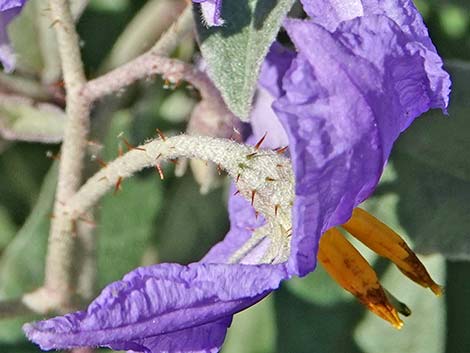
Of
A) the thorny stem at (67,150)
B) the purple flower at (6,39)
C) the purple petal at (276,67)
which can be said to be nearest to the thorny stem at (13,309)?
the thorny stem at (67,150)

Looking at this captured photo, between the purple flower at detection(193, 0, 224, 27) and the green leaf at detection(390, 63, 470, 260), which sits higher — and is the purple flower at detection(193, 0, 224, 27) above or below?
above

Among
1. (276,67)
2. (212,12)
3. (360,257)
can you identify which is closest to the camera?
(212,12)

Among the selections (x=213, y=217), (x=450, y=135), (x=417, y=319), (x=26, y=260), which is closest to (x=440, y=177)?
(x=450, y=135)

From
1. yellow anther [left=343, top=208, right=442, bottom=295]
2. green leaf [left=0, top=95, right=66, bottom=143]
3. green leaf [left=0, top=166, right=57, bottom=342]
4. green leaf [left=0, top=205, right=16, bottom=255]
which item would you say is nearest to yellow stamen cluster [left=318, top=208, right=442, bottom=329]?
yellow anther [left=343, top=208, right=442, bottom=295]

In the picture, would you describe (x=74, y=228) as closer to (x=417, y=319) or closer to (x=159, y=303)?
(x=159, y=303)

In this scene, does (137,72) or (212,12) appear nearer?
(212,12)

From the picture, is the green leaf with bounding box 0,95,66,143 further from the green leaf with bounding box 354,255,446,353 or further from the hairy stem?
the green leaf with bounding box 354,255,446,353
